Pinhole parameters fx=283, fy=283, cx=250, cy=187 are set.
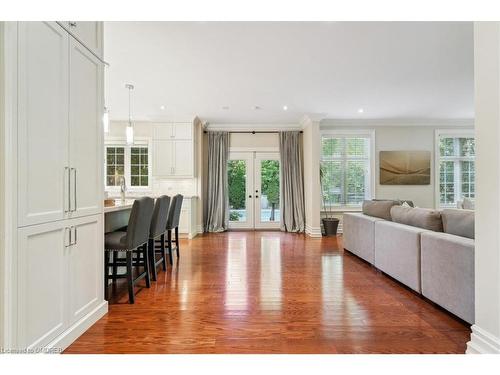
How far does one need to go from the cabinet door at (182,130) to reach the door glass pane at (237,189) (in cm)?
124

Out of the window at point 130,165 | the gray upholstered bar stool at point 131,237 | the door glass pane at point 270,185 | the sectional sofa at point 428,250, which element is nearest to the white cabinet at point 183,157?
the window at point 130,165

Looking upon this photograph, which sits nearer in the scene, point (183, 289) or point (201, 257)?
point (183, 289)

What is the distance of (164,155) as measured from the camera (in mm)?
6125

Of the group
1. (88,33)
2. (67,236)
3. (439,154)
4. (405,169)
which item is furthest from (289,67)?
(439,154)

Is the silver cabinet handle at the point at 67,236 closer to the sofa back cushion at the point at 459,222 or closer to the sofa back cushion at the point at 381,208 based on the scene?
the sofa back cushion at the point at 459,222

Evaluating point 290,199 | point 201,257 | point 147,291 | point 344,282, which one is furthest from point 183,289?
point 290,199

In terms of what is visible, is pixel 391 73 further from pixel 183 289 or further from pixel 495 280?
pixel 183 289

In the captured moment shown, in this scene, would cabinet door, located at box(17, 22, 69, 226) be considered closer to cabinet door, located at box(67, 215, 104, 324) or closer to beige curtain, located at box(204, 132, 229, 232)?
cabinet door, located at box(67, 215, 104, 324)

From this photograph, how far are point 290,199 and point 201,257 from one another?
3.05 meters

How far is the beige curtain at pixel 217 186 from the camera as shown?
6613 mm

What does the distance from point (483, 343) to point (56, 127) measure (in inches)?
106

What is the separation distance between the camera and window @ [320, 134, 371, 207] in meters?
6.71

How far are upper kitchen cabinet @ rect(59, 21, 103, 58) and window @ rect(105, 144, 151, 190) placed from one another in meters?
4.48

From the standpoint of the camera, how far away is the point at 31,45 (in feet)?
4.96
